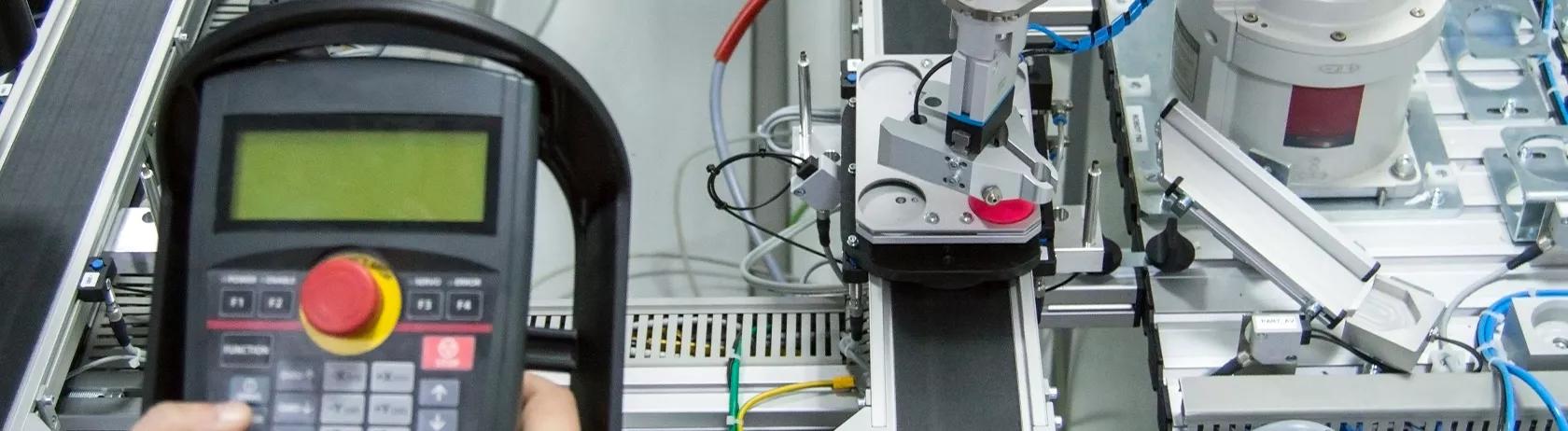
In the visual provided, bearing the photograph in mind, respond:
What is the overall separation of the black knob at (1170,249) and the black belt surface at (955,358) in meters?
0.13

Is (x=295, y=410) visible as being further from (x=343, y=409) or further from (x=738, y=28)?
(x=738, y=28)

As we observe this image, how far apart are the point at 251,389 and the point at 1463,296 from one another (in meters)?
0.85

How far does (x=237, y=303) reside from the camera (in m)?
0.69

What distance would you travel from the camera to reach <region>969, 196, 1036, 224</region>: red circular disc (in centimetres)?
101

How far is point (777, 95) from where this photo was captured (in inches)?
73.0

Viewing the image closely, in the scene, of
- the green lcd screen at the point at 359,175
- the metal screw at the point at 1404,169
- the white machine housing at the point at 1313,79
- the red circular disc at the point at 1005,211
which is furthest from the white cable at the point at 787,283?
the green lcd screen at the point at 359,175

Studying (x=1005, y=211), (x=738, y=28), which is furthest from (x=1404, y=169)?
(x=738, y=28)

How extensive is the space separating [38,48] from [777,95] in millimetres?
899

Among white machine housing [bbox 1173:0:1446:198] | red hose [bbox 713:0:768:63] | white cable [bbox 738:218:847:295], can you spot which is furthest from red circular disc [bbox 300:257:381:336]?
red hose [bbox 713:0:768:63]

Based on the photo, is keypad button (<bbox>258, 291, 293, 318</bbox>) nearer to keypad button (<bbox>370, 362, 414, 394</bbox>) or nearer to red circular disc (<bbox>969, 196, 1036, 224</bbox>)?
keypad button (<bbox>370, 362, 414, 394</bbox>)

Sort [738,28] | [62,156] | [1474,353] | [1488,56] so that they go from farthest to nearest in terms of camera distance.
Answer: [738,28] < [1488,56] < [62,156] < [1474,353]

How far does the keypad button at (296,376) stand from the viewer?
2.25ft

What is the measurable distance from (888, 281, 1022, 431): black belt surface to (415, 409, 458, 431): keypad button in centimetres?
39

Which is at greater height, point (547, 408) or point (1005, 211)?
point (1005, 211)
